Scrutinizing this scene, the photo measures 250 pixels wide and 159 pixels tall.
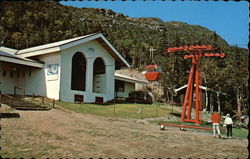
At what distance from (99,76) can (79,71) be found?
7.60 ft

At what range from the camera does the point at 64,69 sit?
79.8 feet

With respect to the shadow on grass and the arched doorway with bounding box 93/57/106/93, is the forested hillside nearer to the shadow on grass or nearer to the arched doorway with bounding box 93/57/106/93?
the arched doorway with bounding box 93/57/106/93

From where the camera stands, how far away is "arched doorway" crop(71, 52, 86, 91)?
91.5 ft

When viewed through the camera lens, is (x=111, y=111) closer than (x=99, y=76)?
Yes

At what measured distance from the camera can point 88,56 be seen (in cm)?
2692

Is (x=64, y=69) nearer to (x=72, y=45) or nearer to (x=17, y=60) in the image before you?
(x=72, y=45)

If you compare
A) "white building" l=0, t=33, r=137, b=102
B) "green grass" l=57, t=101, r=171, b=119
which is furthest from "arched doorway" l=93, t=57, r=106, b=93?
"green grass" l=57, t=101, r=171, b=119

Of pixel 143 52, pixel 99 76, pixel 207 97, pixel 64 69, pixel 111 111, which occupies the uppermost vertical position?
pixel 143 52

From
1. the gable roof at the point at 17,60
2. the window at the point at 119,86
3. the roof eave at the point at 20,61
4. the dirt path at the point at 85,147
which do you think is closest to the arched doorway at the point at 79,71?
the roof eave at the point at 20,61

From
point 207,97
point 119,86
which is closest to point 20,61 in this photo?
point 119,86

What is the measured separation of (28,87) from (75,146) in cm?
1961

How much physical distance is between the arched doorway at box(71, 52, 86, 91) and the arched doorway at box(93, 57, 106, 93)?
4.91 ft

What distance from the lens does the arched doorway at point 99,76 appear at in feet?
96.6

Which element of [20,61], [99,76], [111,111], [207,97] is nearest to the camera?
[111,111]
